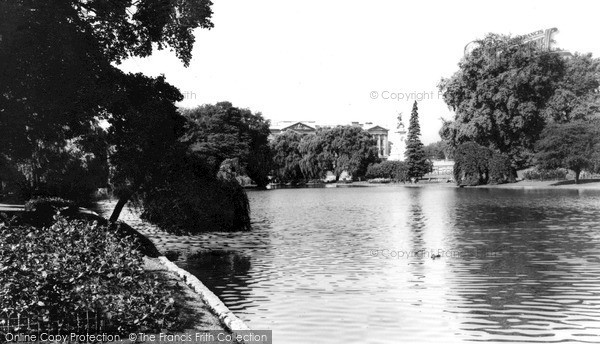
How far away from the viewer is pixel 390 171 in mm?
106312

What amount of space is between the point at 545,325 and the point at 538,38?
92.3 meters

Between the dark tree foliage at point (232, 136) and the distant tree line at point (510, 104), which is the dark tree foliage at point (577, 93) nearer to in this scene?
the distant tree line at point (510, 104)

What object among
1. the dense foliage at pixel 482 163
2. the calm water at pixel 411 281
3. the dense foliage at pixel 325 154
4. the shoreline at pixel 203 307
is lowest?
the calm water at pixel 411 281

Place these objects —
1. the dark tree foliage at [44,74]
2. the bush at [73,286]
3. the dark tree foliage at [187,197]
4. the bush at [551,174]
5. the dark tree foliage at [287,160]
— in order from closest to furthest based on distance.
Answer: the bush at [73,286] < the dark tree foliage at [44,74] < the dark tree foliage at [187,197] < the bush at [551,174] < the dark tree foliage at [287,160]

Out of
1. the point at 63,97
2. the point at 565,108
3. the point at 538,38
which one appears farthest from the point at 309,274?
the point at 538,38

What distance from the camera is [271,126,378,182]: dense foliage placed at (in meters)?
111

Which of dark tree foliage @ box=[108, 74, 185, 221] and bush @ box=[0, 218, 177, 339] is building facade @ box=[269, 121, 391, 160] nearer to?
dark tree foliage @ box=[108, 74, 185, 221]

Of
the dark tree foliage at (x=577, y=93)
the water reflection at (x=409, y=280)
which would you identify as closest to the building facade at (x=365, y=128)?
the dark tree foliage at (x=577, y=93)

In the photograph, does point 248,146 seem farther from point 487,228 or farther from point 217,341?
point 217,341

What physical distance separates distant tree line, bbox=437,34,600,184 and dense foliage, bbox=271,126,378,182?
3093 cm

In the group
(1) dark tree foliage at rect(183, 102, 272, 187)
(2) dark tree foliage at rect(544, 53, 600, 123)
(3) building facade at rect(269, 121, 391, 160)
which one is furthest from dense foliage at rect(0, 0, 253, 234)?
(3) building facade at rect(269, 121, 391, 160)

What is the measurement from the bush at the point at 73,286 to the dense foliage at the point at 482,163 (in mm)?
69714

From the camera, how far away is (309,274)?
15703 mm

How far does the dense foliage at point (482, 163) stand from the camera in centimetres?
7469
